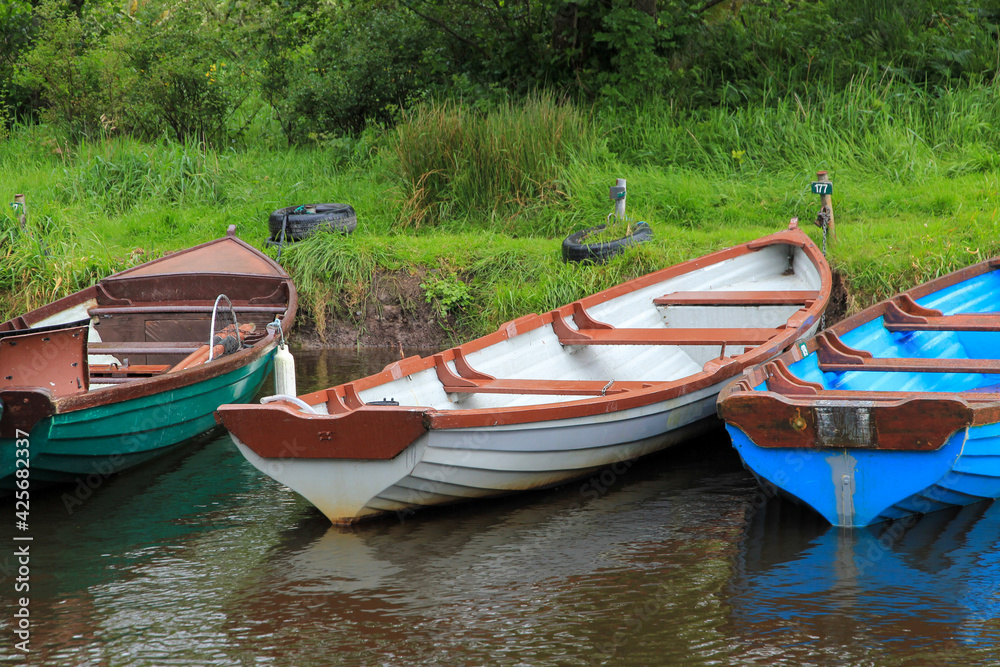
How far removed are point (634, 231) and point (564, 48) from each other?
4333 mm

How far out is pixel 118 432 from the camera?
5.48 m

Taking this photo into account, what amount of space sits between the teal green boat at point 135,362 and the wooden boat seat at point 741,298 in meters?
2.84

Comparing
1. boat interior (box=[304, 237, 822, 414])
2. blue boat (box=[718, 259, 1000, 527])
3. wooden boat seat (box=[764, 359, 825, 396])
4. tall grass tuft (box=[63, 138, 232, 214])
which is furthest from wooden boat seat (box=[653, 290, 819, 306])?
tall grass tuft (box=[63, 138, 232, 214])

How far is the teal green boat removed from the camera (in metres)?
5.05

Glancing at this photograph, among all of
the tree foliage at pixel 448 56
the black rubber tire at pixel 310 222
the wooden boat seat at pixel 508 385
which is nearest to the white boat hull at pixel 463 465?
the wooden boat seat at pixel 508 385

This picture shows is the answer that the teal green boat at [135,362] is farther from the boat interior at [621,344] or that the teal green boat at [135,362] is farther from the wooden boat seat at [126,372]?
the boat interior at [621,344]

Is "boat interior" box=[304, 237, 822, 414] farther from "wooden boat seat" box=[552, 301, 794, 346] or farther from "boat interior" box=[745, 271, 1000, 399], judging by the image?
"boat interior" box=[745, 271, 1000, 399]

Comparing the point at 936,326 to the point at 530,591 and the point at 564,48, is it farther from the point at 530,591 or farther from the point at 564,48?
the point at 564,48

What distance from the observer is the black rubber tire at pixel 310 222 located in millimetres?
9391

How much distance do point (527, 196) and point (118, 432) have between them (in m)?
5.50

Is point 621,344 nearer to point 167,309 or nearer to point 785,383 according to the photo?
point 785,383
